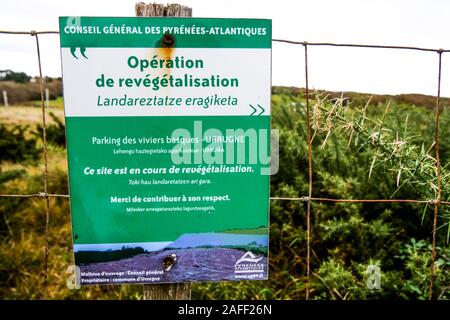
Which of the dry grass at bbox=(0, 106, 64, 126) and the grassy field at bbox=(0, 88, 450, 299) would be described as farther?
the dry grass at bbox=(0, 106, 64, 126)

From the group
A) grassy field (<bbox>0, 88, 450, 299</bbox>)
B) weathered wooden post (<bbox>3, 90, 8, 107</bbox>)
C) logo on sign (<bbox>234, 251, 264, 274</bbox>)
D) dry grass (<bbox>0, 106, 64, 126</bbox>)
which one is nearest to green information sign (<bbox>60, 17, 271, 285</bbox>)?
logo on sign (<bbox>234, 251, 264, 274</bbox>)

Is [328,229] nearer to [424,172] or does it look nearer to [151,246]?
[424,172]

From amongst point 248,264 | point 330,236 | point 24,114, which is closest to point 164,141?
point 248,264

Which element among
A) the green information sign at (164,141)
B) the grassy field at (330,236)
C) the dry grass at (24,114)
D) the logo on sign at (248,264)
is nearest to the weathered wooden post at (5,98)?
the dry grass at (24,114)

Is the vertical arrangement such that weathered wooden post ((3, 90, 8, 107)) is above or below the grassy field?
above

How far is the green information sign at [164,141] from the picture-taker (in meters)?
1.72

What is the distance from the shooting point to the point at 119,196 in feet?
5.82

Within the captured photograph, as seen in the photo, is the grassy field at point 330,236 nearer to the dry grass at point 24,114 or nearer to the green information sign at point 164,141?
the green information sign at point 164,141

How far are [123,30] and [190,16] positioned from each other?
0.25m

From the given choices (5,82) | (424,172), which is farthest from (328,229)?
(5,82)

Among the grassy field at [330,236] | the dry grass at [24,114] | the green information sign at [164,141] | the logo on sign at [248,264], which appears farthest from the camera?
the dry grass at [24,114]

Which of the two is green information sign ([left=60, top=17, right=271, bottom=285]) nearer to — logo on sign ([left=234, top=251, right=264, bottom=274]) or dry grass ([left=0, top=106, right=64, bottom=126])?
logo on sign ([left=234, top=251, right=264, bottom=274])

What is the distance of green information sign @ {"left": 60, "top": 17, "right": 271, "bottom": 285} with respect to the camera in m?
1.72

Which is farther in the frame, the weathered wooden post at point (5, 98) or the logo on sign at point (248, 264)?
the weathered wooden post at point (5, 98)
